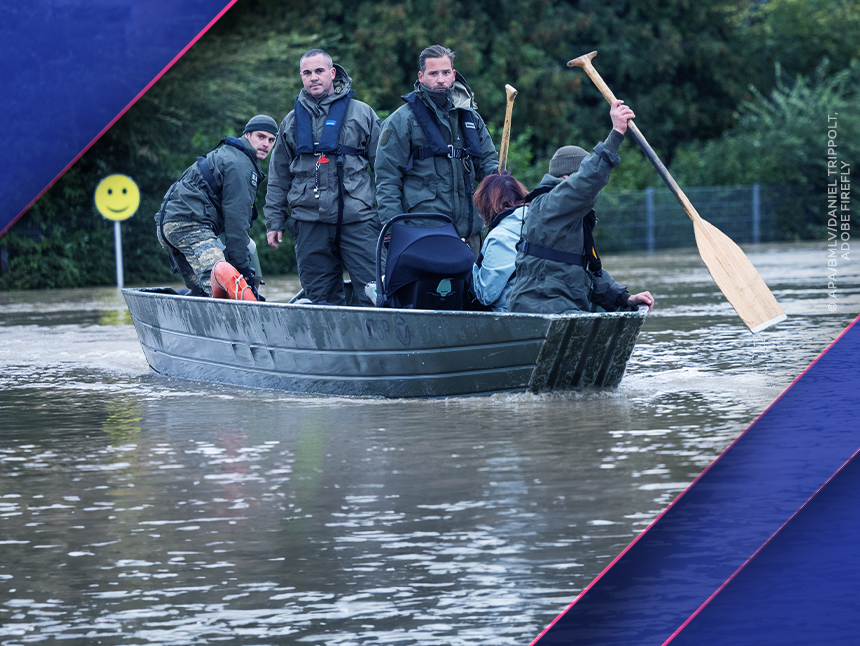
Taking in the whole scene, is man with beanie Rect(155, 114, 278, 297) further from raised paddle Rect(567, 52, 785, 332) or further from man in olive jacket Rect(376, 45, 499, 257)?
raised paddle Rect(567, 52, 785, 332)

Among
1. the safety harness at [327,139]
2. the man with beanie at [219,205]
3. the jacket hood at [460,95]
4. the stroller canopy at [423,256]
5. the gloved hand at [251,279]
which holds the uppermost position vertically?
the jacket hood at [460,95]

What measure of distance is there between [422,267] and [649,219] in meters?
25.0

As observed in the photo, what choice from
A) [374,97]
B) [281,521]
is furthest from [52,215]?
[281,521]

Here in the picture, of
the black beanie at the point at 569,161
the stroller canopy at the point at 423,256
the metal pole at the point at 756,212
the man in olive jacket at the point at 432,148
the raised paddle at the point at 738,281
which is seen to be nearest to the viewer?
the black beanie at the point at 569,161

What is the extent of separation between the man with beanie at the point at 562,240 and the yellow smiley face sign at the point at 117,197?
1686 centimetres

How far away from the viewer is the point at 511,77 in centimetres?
3888

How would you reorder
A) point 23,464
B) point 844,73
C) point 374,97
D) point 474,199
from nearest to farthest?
point 23,464
point 474,199
point 374,97
point 844,73

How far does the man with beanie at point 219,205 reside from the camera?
10.2 m

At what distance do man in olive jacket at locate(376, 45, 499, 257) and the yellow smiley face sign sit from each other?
15.7 m

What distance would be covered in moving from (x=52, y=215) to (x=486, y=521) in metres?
20.7

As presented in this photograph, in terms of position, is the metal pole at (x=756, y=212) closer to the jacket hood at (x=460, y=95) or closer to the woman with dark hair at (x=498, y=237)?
the jacket hood at (x=460, y=95)

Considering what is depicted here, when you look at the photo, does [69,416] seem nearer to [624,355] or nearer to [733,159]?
[624,355]

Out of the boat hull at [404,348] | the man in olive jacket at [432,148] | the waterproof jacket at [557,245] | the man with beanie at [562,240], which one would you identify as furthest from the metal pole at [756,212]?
the waterproof jacket at [557,245]

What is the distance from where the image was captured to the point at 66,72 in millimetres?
23453
